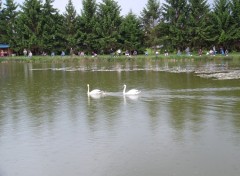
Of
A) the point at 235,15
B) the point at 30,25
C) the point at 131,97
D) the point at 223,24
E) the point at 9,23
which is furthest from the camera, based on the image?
the point at 9,23

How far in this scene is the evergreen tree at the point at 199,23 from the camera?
176ft

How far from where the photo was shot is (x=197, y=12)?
178 ft

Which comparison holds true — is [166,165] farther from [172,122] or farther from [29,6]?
[29,6]

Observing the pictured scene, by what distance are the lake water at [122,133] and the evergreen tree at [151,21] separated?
38202mm

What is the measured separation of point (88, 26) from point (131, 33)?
20.9 ft

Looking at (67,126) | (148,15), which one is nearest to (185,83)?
(67,126)

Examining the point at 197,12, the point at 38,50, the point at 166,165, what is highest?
the point at 197,12

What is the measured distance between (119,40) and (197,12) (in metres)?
11.7

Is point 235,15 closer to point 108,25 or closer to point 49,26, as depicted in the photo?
point 108,25

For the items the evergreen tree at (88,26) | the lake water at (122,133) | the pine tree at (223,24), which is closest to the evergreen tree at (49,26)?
the evergreen tree at (88,26)

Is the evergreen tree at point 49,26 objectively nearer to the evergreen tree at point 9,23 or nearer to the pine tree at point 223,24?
the evergreen tree at point 9,23

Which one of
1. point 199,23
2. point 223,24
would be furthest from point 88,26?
point 223,24

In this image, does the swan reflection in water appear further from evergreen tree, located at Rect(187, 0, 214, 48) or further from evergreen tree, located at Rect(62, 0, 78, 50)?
evergreen tree, located at Rect(62, 0, 78, 50)

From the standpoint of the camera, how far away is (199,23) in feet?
178
